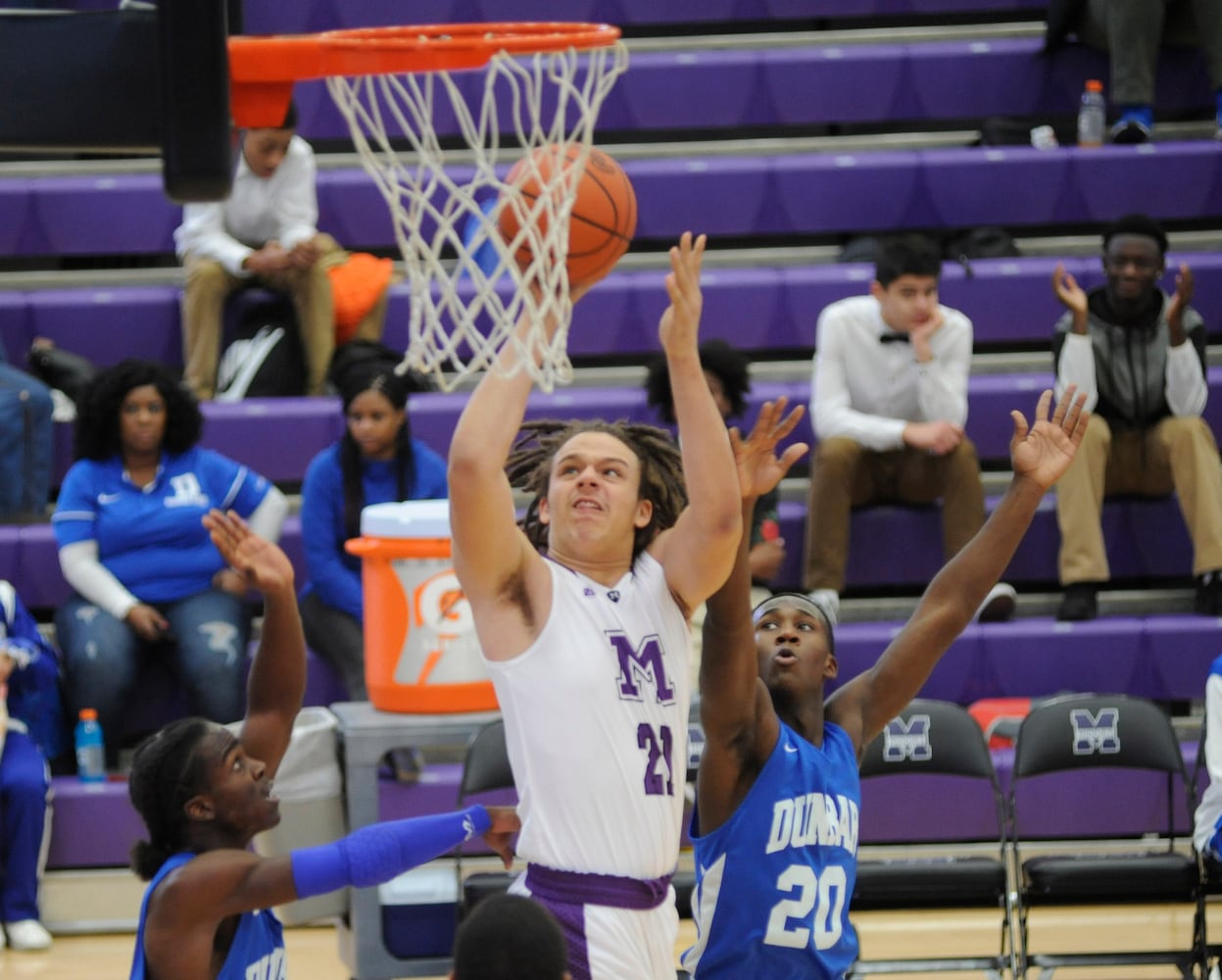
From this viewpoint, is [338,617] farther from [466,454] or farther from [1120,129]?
[1120,129]

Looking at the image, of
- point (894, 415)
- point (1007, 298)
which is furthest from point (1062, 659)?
point (1007, 298)

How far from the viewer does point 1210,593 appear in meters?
7.59

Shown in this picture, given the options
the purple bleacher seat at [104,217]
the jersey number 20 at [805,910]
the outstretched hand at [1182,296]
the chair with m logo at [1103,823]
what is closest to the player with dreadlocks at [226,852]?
the jersey number 20 at [805,910]

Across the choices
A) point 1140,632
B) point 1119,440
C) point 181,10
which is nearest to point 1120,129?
point 1119,440

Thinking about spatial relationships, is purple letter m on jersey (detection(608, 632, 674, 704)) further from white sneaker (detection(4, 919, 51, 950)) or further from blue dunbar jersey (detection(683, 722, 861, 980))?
white sneaker (detection(4, 919, 51, 950))

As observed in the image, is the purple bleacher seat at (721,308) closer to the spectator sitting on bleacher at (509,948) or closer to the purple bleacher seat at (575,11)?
the purple bleacher seat at (575,11)

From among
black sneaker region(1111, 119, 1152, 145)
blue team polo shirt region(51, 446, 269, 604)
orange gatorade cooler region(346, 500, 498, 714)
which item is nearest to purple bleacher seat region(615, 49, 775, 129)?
black sneaker region(1111, 119, 1152, 145)

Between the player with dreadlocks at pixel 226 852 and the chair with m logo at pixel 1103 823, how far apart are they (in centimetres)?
256

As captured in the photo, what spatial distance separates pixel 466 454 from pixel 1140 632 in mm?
4709

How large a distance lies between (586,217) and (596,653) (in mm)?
1012

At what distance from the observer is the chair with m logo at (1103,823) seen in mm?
5730

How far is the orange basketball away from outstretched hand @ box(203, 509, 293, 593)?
2.76ft

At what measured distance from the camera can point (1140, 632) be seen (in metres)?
7.41

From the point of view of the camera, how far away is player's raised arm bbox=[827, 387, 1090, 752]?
13.3ft
